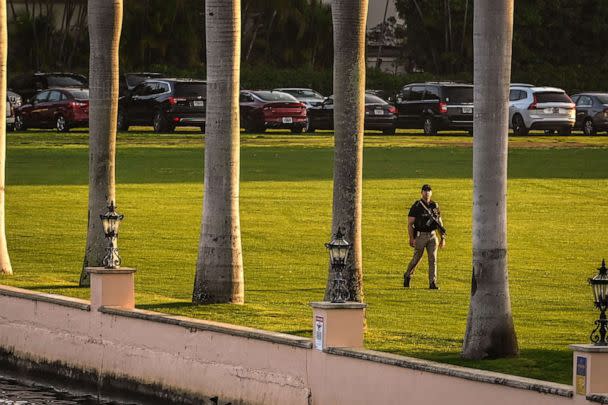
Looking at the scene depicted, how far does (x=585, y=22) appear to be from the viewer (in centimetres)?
8000

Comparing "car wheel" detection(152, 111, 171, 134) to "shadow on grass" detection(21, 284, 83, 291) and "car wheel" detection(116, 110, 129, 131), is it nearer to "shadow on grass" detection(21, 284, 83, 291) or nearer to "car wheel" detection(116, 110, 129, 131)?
"car wheel" detection(116, 110, 129, 131)

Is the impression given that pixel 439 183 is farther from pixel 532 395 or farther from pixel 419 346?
pixel 532 395

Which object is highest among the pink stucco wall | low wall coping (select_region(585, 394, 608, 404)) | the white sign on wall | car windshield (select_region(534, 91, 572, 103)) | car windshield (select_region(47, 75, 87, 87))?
car windshield (select_region(47, 75, 87, 87))

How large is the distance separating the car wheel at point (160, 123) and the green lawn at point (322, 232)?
→ 5.25m

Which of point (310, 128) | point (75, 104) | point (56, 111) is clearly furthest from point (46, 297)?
point (310, 128)

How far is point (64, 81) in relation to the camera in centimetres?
6184

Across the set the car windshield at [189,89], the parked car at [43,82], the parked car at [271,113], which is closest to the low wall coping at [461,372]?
the car windshield at [189,89]

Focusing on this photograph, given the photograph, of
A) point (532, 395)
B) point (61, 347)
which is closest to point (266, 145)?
point (61, 347)

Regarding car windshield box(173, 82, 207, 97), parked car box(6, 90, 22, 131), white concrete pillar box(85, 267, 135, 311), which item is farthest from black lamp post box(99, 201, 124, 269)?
parked car box(6, 90, 22, 131)

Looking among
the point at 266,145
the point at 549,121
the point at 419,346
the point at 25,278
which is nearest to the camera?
the point at 419,346

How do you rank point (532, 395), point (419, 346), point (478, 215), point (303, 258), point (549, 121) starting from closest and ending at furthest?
1. point (532, 395)
2. point (478, 215)
3. point (419, 346)
4. point (303, 258)
5. point (549, 121)

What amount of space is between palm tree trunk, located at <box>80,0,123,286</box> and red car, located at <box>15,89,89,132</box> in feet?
97.8

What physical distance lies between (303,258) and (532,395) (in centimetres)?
1292

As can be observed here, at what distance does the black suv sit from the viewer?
53.8m
